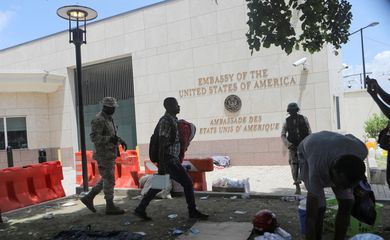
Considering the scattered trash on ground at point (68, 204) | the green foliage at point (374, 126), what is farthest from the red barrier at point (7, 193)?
the green foliage at point (374, 126)

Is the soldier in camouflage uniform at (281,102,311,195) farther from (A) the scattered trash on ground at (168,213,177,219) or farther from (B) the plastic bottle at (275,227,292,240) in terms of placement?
(B) the plastic bottle at (275,227,292,240)

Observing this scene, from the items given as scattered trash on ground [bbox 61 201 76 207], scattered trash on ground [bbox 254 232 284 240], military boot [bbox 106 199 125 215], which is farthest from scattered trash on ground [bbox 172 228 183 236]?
scattered trash on ground [bbox 61 201 76 207]

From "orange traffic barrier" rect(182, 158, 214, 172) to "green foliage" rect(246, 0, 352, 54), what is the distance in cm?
310

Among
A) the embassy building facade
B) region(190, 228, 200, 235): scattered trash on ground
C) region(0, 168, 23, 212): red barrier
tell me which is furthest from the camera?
the embassy building facade

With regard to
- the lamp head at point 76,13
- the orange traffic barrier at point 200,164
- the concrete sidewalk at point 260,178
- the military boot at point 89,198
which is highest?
the lamp head at point 76,13

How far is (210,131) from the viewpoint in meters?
14.2

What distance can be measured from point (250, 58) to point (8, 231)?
31.3 ft

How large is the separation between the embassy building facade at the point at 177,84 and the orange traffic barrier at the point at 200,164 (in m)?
5.34

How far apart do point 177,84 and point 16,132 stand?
8207mm

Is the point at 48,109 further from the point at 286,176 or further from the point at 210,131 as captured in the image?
the point at 286,176

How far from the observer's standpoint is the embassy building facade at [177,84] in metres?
13.0

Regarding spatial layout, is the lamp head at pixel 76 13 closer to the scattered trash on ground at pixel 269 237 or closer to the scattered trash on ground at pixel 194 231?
the scattered trash on ground at pixel 194 231

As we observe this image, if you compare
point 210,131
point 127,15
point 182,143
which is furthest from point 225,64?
point 182,143

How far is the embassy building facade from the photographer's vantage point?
13.0 metres
